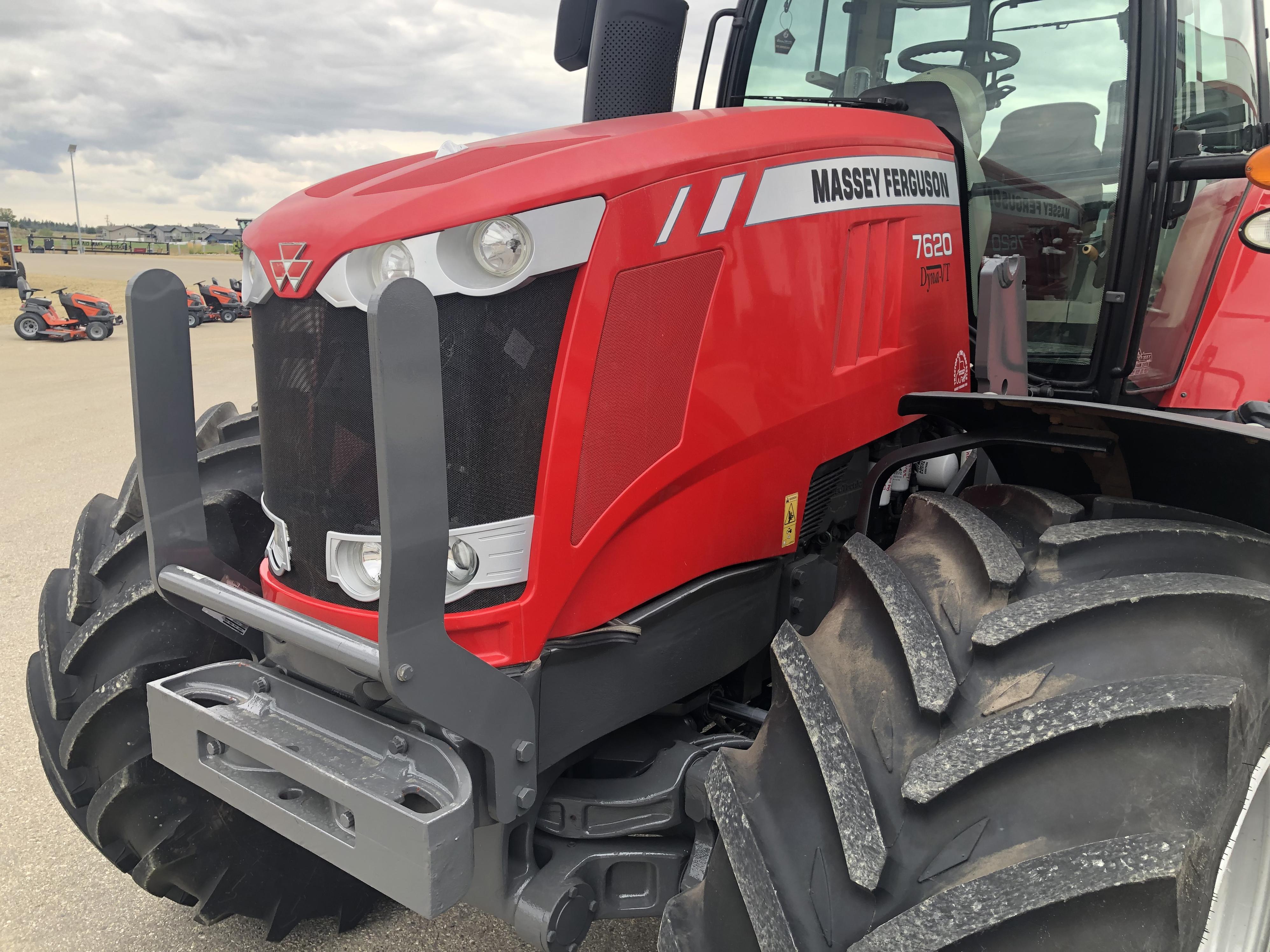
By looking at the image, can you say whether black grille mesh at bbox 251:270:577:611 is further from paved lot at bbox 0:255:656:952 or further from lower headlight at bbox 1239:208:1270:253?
lower headlight at bbox 1239:208:1270:253

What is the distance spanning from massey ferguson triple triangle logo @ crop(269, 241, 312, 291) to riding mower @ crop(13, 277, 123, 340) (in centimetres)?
1720

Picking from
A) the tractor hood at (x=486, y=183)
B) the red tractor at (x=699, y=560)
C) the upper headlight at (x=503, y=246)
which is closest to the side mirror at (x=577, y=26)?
the red tractor at (x=699, y=560)

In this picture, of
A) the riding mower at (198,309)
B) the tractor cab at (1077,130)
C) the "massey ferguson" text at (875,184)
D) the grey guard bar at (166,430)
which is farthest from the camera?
the riding mower at (198,309)

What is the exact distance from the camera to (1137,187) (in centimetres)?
237

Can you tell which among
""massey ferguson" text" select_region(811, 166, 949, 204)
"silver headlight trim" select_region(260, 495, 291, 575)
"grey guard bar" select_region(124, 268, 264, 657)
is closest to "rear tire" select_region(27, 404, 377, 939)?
"grey guard bar" select_region(124, 268, 264, 657)

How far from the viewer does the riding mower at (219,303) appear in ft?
69.8

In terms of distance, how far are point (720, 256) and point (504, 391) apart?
1.54 feet

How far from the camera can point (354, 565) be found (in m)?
1.60

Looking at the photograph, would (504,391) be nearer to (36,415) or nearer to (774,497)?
(774,497)

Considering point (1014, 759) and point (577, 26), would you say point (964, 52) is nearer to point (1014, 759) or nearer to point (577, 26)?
point (577, 26)

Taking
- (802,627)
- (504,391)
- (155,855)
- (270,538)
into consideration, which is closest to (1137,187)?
(802,627)

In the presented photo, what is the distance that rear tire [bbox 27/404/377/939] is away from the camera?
206 cm

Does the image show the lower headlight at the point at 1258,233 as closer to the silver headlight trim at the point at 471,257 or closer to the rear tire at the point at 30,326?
the silver headlight trim at the point at 471,257

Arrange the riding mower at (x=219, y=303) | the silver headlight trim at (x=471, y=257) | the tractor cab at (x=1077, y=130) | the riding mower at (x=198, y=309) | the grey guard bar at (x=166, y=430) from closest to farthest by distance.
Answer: the silver headlight trim at (x=471, y=257) → the grey guard bar at (x=166, y=430) → the tractor cab at (x=1077, y=130) → the riding mower at (x=198, y=309) → the riding mower at (x=219, y=303)
